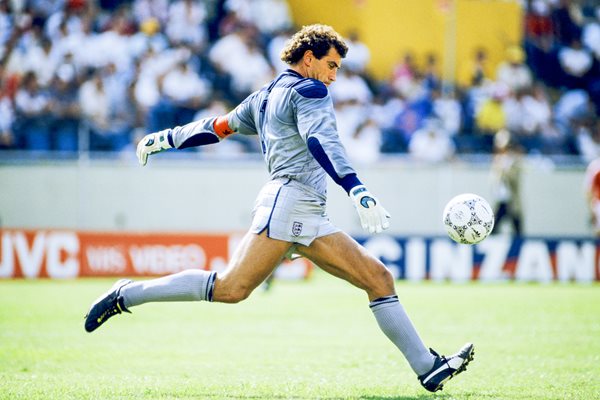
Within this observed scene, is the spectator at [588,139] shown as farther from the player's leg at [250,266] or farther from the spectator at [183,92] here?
the player's leg at [250,266]

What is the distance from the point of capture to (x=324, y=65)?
7258mm

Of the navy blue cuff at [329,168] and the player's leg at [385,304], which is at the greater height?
the navy blue cuff at [329,168]

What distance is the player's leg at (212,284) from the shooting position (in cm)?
710

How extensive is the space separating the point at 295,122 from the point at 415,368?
1973 mm

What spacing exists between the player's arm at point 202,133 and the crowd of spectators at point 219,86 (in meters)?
12.0

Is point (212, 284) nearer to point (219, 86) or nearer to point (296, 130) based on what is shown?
point (296, 130)

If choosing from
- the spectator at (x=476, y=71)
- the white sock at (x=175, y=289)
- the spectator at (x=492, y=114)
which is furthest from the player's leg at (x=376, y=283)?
the spectator at (x=476, y=71)

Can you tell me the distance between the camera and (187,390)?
23.7ft

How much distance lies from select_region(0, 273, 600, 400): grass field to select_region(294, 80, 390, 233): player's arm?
1.35m

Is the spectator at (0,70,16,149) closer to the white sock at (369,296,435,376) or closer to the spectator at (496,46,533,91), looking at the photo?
the spectator at (496,46,533,91)

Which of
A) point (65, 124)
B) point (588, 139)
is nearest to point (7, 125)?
point (65, 124)

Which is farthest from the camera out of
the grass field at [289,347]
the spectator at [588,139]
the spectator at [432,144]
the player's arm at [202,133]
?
the spectator at [588,139]

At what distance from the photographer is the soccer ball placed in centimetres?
759

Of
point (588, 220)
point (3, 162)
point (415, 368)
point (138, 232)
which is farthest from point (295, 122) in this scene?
point (588, 220)
